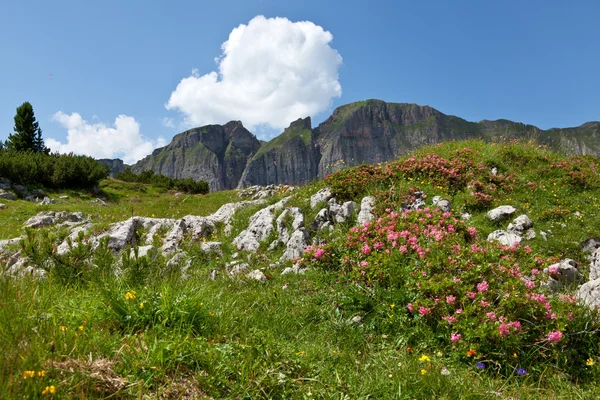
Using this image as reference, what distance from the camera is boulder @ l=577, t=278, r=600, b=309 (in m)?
5.12

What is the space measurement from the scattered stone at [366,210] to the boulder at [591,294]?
15.6 ft

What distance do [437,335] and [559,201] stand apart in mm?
8901

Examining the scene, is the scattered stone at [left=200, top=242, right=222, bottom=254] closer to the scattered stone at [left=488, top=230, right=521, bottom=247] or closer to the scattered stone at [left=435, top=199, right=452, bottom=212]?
the scattered stone at [left=435, top=199, right=452, bottom=212]

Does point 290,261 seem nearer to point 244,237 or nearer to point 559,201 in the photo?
point 244,237

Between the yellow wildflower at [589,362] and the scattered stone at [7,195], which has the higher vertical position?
the scattered stone at [7,195]

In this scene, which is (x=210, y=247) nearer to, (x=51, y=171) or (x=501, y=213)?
(x=501, y=213)

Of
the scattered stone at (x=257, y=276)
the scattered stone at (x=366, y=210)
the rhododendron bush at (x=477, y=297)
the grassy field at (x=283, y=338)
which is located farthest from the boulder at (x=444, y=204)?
the scattered stone at (x=257, y=276)

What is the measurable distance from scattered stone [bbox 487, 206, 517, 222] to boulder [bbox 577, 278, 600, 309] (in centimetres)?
412

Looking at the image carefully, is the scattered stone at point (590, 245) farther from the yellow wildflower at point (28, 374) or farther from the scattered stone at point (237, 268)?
the yellow wildflower at point (28, 374)

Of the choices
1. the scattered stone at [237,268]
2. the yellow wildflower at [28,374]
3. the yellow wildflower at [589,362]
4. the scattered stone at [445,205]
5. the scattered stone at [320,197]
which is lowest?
the yellow wildflower at [589,362]

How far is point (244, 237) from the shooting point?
10188 millimetres

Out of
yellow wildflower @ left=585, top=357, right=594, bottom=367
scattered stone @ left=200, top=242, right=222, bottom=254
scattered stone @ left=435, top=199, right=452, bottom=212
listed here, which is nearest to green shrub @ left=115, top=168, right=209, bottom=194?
scattered stone @ left=200, top=242, right=222, bottom=254

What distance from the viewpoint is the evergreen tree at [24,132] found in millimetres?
43625

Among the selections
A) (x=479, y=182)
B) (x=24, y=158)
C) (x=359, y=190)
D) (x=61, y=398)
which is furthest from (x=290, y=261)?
(x=24, y=158)
